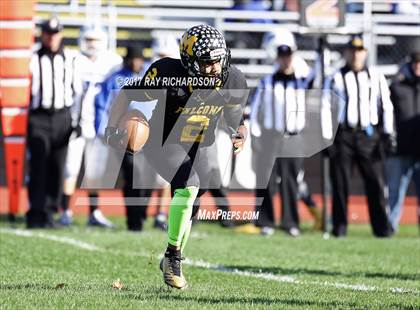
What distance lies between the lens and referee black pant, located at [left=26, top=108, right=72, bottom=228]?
452 inches

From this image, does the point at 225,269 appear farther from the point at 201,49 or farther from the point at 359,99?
the point at 359,99

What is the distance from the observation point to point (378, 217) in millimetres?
11680

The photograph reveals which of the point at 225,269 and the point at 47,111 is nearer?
the point at 225,269

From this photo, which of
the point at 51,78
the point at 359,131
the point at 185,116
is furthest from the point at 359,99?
the point at 185,116

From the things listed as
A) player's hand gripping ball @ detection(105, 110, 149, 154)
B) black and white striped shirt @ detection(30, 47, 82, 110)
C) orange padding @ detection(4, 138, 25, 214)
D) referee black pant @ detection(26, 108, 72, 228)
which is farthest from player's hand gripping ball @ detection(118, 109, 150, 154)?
orange padding @ detection(4, 138, 25, 214)

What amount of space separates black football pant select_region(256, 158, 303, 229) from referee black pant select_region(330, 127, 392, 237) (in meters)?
0.43

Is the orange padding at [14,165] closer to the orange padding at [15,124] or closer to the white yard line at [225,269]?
the orange padding at [15,124]

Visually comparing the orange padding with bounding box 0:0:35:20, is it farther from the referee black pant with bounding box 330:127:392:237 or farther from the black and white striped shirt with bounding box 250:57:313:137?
the referee black pant with bounding box 330:127:392:237

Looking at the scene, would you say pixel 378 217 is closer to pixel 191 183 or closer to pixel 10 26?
pixel 10 26

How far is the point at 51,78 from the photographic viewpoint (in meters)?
11.4

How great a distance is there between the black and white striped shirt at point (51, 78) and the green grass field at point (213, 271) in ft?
4.47

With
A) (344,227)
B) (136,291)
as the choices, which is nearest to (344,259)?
(344,227)

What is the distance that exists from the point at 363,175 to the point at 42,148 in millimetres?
3444

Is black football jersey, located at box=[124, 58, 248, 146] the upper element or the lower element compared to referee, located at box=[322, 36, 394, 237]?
upper
